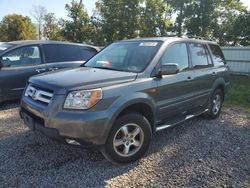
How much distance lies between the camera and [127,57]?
Result: 4891mm

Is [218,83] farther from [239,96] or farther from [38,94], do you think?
[38,94]

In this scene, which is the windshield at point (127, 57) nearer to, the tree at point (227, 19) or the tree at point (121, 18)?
the tree at point (227, 19)

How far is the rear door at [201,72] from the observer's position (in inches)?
219

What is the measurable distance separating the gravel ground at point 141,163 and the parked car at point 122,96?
325 millimetres

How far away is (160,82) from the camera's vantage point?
4.56m

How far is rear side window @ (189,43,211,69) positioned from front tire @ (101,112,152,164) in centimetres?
187

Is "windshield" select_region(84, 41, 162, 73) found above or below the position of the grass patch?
above

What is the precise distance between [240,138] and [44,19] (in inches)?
1638

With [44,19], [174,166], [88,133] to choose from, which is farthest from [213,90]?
[44,19]

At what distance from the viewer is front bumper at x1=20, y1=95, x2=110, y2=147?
3.66 m

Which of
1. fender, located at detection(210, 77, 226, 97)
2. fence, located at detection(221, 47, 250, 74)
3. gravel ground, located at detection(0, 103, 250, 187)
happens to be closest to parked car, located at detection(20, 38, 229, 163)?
gravel ground, located at detection(0, 103, 250, 187)

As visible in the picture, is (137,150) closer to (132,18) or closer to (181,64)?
(181,64)

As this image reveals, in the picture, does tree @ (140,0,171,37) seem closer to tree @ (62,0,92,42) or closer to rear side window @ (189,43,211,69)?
tree @ (62,0,92,42)

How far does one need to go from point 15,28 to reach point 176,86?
37.9 metres
